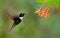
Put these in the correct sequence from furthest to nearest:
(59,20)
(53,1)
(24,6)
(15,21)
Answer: (24,6) → (59,20) → (15,21) → (53,1)

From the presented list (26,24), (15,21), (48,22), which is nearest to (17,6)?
(26,24)

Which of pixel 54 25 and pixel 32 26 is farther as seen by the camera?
pixel 32 26

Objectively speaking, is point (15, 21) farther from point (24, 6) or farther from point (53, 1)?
point (24, 6)

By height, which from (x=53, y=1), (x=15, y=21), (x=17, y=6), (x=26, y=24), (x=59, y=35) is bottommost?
(x=53, y=1)

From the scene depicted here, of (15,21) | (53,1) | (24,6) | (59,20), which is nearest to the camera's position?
(53,1)

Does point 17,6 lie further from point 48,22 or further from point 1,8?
point 48,22

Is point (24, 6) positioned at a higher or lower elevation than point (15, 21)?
higher

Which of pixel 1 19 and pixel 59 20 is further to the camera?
pixel 1 19

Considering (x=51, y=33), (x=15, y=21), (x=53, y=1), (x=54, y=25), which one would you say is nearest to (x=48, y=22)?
(x=54, y=25)

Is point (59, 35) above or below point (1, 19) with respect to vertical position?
below
